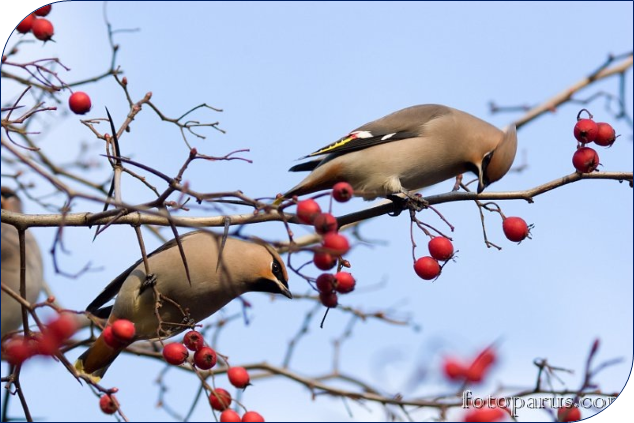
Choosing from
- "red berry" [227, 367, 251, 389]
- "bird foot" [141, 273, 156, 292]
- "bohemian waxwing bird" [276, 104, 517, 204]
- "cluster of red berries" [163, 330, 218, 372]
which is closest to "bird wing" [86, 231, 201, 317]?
"bird foot" [141, 273, 156, 292]

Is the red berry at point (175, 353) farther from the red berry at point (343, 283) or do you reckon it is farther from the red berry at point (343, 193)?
the red berry at point (343, 193)

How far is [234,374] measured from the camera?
3.25 m

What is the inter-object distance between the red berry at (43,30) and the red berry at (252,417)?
Result: 90.0 inches

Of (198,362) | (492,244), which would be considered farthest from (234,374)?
(492,244)

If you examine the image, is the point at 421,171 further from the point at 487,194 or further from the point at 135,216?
the point at 135,216

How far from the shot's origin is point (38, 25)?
4164 millimetres

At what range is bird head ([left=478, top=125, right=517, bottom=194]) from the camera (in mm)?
4773

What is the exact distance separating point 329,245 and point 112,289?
210 cm

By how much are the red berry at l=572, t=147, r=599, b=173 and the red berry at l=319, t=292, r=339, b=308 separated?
1.17m

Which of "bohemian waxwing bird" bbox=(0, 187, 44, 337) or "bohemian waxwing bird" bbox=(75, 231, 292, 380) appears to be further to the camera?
"bohemian waxwing bird" bbox=(0, 187, 44, 337)

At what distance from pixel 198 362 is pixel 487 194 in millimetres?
1433

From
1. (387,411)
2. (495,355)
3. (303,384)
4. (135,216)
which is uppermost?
(135,216)

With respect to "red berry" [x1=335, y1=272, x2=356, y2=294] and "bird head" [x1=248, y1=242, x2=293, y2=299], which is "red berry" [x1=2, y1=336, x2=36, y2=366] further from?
"bird head" [x1=248, y1=242, x2=293, y2=299]

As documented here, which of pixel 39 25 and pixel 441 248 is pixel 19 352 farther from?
pixel 39 25
